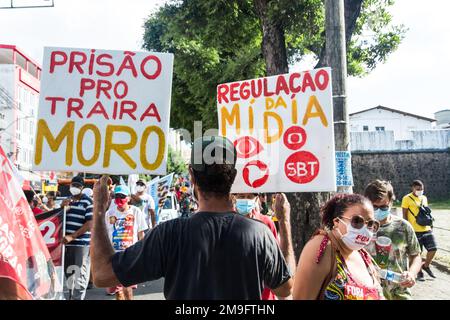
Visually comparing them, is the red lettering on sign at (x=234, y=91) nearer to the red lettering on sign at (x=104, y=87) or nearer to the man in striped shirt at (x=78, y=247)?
the red lettering on sign at (x=104, y=87)

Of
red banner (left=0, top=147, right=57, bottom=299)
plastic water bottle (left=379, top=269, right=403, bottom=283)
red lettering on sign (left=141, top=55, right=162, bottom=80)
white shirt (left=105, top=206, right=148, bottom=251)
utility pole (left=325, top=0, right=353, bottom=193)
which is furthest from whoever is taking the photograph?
white shirt (left=105, top=206, right=148, bottom=251)

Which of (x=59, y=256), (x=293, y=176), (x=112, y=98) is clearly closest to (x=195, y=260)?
(x=112, y=98)

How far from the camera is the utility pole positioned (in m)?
5.16

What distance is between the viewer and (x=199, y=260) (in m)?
2.19

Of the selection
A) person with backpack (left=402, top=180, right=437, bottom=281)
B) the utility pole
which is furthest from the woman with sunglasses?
person with backpack (left=402, top=180, right=437, bottom=281)

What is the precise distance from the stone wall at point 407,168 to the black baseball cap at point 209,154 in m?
32.6

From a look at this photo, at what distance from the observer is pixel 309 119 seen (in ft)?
13.6

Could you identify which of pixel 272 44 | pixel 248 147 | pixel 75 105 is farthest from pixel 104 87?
pixel 272 44

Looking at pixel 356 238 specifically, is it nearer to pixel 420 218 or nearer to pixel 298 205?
pixel 298 205

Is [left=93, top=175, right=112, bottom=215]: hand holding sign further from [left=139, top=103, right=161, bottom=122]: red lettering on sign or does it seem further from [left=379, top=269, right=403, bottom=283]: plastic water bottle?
[left=379, top=269, right=403, bottom=283]: plastic water bottle

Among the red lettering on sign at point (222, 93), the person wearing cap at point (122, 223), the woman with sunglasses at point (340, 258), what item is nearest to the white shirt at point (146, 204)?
the person wearing cap at point (122, 223)

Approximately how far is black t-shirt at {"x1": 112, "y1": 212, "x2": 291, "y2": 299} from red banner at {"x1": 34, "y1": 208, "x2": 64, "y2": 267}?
4.64 m

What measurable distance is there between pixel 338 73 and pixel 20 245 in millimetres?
3749
